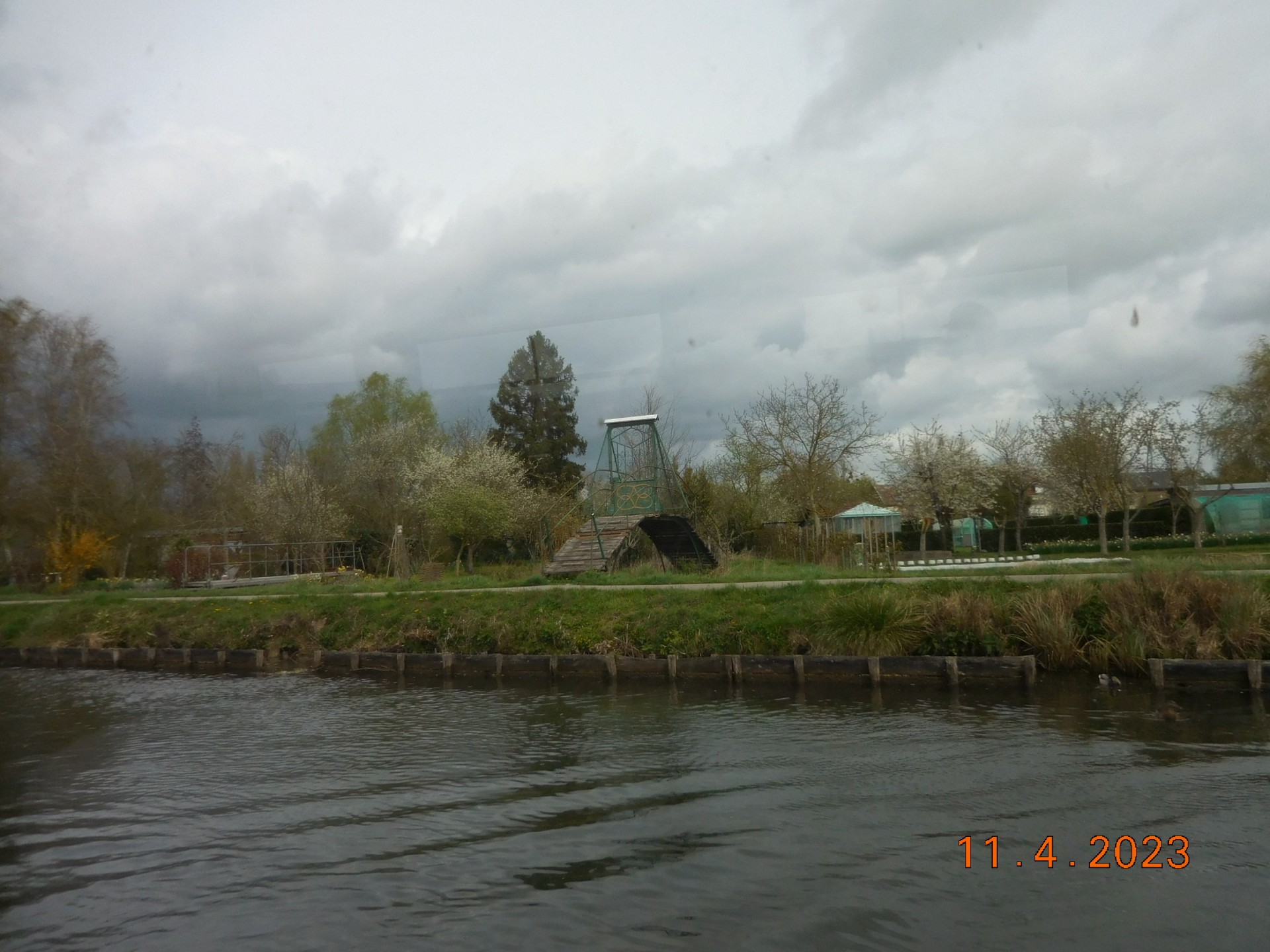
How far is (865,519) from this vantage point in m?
28.5

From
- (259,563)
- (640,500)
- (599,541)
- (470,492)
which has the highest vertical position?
(470,492)

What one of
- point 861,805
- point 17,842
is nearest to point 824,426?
point 861,805

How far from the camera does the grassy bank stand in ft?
39.0

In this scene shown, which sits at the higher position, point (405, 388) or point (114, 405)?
point (405, 388)

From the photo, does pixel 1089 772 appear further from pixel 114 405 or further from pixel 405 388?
pixel 405 388

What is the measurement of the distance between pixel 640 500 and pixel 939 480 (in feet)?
51.7

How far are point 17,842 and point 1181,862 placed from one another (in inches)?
332

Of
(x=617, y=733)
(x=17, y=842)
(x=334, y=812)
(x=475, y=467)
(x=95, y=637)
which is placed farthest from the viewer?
(x=475, y=467)

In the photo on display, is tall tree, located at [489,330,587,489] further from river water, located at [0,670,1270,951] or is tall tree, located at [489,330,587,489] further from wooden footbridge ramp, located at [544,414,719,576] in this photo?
river water, located at [0,670,1270,951]

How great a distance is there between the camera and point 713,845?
6.48 m

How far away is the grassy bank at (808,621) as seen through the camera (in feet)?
39.0

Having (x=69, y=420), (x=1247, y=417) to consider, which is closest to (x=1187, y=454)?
(x=1247, y=417)

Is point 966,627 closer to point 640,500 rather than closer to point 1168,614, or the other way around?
point 1168,614
